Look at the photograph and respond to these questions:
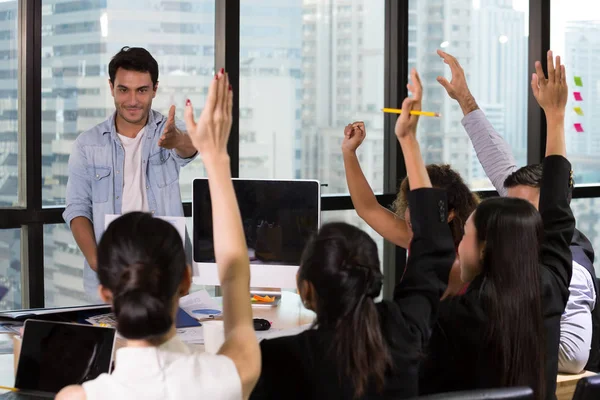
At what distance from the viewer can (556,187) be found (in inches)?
83.6

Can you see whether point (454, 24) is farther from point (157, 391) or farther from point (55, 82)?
point (157, 391)

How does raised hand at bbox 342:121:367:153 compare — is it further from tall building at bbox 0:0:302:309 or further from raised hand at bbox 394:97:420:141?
tall building at bbox 0:0:302:309

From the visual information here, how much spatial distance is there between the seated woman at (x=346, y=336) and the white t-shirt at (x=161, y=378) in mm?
273

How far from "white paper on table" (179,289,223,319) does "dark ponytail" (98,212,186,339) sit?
1.49 meters

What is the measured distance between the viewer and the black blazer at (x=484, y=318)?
1.96 metres

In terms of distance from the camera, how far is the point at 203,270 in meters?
3.10

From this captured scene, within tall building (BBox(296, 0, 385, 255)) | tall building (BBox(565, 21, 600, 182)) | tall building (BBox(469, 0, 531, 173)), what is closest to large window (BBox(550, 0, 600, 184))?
tall building (BBox(565, 21, 600, 182))

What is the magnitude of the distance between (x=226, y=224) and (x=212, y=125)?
18cm

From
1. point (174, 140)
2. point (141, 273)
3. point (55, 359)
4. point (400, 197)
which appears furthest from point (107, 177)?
point (141, 273)

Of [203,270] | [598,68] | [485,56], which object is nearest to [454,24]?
[485,56]

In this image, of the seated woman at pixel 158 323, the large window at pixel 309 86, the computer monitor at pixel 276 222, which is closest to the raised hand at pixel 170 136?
the computer monitor at pixel 276 222

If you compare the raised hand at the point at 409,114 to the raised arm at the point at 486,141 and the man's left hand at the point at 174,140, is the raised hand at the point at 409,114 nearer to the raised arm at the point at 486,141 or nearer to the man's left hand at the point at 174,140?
the raised arm at the point at 486,141

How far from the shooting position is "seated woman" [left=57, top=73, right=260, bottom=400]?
4.41ft

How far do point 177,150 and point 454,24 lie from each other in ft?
8.23
